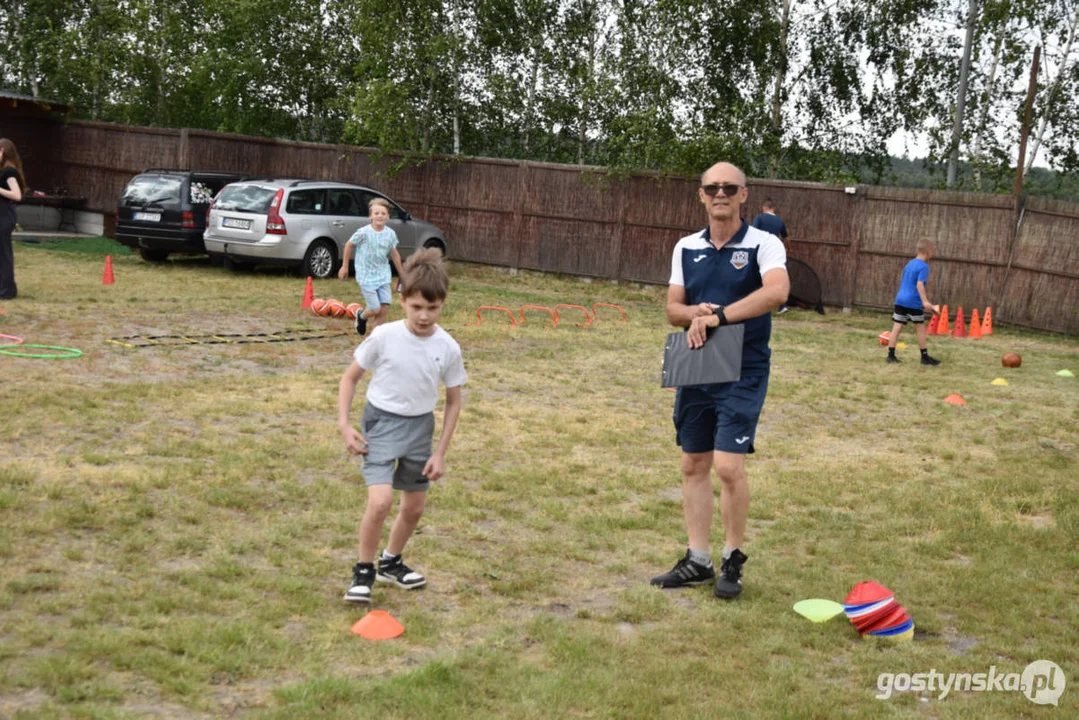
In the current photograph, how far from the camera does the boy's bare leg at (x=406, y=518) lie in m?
5.27

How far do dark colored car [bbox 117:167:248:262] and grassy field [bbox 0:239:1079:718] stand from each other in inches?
321

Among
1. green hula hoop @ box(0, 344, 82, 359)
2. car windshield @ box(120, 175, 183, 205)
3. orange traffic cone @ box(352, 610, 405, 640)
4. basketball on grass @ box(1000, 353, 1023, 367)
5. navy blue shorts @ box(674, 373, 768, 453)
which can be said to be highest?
car windshield @ box(120, 175, 183, 205)

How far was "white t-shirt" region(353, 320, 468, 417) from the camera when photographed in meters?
5.12

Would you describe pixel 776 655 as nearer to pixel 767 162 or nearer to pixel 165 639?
pixel 165 639

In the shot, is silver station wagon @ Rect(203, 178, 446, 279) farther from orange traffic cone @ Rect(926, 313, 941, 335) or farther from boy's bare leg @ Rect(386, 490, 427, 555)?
boy's bare leg @ Rect(386, 490, 427, 555)

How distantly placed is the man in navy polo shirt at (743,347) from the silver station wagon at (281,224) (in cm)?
1394

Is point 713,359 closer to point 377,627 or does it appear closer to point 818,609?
point 818,609

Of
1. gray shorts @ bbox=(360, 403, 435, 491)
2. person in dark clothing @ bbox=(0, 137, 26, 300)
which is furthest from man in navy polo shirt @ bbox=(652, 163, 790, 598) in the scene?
person in dark clothing @ bbox=(0, 137, 26, 300)

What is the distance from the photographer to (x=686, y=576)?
18.5 feet

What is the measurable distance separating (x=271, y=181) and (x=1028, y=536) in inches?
593

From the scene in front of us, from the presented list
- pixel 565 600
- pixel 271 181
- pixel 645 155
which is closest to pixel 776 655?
pixel 565 600

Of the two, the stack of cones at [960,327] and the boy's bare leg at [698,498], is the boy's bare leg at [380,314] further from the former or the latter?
the stack of cones at [960,327]

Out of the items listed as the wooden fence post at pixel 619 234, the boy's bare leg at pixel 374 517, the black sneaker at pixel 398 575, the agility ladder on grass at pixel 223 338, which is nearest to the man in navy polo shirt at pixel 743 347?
the black sneaker at pixel 398 575

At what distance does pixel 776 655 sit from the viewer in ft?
15.9
